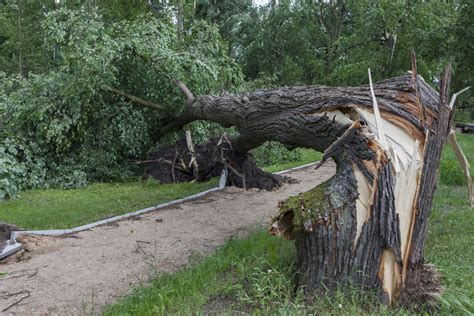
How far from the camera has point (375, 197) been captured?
3.40 meters

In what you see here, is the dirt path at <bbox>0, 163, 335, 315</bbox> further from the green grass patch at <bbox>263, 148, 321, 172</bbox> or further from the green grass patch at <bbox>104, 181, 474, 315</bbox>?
the green grass patch at <bbox>263, 148, 321, 172</bbox>

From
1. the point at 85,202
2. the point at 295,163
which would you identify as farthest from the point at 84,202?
the point at 295,163

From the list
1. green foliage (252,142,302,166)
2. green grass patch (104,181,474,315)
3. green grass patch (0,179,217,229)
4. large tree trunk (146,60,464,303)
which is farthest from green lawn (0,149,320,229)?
large tree trunk (146,60,464,303)

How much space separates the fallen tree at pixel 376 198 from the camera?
330 centimetres

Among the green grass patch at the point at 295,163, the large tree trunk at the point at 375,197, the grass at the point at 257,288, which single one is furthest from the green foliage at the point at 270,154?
the large tree trunk at the point at 375,197

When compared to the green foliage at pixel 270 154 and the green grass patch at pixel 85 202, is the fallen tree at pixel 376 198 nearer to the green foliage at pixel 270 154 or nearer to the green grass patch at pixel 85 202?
the green grass patch at pixel 85 202

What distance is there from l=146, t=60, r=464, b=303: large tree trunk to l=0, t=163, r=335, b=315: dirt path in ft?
4.95

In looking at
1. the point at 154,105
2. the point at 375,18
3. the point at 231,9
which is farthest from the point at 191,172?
the point at 231,9

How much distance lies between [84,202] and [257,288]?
15.0ft

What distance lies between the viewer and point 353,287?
10.6ft

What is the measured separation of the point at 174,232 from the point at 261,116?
1.67m

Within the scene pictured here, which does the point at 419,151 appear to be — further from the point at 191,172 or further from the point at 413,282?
the point at 191,172

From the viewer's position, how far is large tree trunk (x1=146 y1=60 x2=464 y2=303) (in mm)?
3303

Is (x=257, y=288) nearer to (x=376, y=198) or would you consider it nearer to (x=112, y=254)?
(x=376, y=198)
